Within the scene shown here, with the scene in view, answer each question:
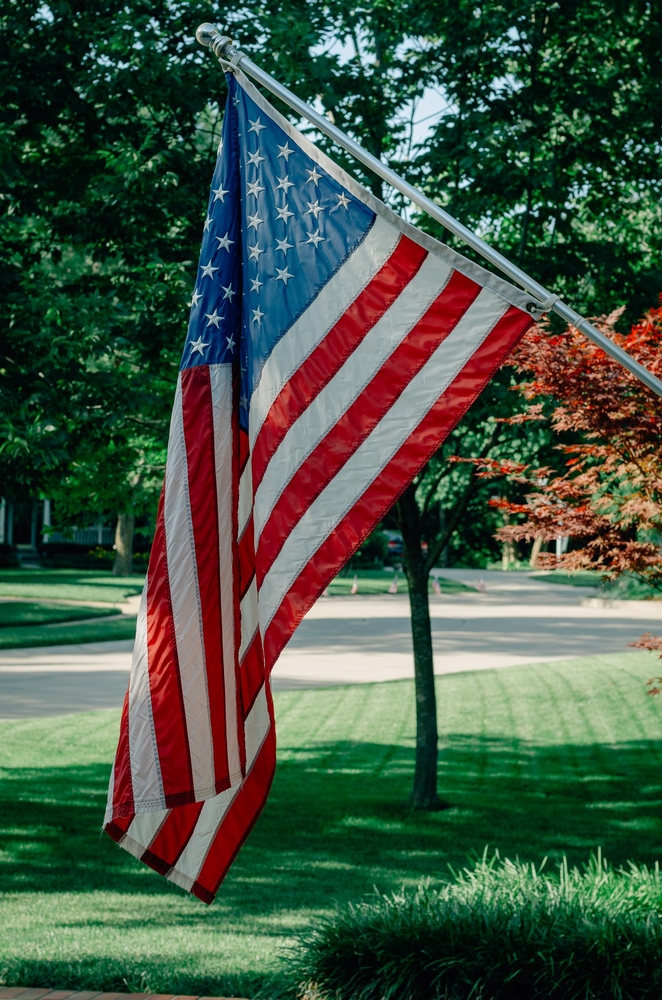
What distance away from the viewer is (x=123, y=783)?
11.7 ft

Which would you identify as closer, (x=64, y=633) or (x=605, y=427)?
(x=605, y=427)

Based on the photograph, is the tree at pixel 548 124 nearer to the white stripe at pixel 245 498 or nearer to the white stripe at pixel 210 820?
the white stripe at pixel 245 498

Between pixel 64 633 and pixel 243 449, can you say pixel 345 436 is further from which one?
pixel 64 633

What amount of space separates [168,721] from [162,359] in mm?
5001

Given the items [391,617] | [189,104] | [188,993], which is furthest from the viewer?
[391,617]

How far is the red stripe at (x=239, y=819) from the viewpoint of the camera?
12.4 ft

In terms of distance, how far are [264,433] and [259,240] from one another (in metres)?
0.67

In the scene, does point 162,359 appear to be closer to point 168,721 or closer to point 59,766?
point 59,766

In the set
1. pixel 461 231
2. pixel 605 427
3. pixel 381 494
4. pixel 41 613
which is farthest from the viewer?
pixel 41 613

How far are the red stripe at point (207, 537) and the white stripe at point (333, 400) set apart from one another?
0.21 m

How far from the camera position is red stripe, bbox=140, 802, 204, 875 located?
3797 millimetres

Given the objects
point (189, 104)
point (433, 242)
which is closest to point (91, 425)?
point (189, 104)

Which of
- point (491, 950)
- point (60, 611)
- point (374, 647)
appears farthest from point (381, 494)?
point (60, 611)

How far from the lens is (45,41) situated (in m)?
7.82
